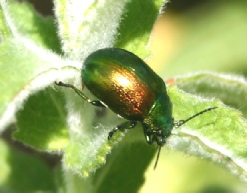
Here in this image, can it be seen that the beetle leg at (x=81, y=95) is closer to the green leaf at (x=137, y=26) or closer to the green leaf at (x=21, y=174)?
the green leaf at (x=137, y=26)

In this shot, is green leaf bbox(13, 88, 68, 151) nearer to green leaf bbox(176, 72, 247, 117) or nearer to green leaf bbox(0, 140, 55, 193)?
green leaf bbox(176, 72, 247, 117)

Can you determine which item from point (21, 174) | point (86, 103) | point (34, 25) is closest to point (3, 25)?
point (34, 25)

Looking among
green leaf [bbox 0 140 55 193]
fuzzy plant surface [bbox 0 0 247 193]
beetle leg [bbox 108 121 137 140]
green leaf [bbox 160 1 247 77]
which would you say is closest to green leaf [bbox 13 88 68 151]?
fuzzy plant surface [bbox 0 0 247 193]

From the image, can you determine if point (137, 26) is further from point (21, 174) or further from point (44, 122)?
point (21, 174)

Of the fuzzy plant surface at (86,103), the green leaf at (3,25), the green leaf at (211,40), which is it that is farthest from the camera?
the green leaf at (211,40)

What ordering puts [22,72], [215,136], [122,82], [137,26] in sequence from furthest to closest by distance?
[137,26]
[122,82]
[215,136]
[22,72]

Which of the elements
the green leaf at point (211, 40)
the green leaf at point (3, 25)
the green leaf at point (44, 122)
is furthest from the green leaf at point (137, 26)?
the green leaf at point (211, 40)
